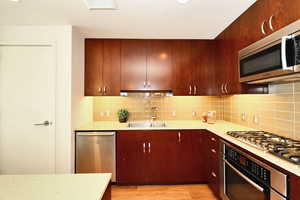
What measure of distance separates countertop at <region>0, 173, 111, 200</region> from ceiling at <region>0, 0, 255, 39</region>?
5.49ft

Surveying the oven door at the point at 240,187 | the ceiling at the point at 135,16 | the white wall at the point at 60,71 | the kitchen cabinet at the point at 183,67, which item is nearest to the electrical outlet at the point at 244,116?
the kitchen cabinet at the point at 183,67

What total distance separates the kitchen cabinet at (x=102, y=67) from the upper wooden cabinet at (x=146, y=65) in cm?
13

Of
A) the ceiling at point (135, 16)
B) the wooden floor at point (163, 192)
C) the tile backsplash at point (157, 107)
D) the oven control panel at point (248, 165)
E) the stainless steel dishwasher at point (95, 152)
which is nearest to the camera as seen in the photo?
the oven control panel at point (248, 165)

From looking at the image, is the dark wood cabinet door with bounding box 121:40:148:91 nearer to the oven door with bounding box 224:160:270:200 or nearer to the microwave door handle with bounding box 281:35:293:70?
the oven door with bounding box 224:160:270:200

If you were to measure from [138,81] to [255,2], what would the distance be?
1.87 meters

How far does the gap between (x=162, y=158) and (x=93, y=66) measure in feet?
6.01

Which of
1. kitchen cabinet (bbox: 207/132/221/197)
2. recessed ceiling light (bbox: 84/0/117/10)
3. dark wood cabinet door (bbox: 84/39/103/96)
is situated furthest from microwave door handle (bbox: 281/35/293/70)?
dark wood cabinet door (bbox: 84/39/103/96)

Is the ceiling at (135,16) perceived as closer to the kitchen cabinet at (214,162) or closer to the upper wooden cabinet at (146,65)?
the upper wooden cabinet at (146,65)

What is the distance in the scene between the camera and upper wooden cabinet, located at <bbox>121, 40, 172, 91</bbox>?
3.04 m

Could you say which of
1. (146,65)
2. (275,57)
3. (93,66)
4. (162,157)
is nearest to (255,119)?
(275,57)

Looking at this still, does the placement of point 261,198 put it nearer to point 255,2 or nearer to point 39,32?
point 255,2

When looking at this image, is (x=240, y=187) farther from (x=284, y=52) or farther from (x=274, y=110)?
(x=284, y=52)

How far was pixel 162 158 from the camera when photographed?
8.96ft

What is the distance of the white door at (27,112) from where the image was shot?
246cm
